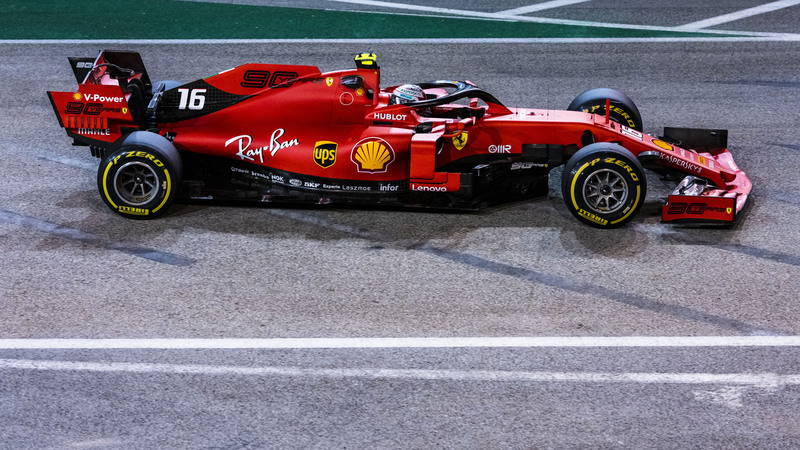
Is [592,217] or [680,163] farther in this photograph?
[680,163]

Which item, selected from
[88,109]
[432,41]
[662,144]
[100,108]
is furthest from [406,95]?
[432,41]

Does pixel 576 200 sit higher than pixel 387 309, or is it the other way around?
pixel 576 200

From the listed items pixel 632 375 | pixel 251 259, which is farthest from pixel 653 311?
pixel 251 259

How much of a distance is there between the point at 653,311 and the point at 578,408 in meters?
1.32

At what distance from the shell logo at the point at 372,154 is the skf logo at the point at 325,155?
0.16 metres

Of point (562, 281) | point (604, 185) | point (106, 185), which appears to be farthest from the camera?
point (106, 185)

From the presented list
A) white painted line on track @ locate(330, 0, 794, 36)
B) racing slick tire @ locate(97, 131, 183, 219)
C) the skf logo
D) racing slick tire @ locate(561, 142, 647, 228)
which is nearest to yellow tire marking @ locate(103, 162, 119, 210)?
racing slick tire @ locate(97, 131, 183, 219)

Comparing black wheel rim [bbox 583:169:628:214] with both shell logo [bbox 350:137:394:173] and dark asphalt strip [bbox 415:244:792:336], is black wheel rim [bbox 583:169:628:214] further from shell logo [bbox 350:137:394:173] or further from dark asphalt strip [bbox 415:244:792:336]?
shell logo [bbox 350:137:394:173]

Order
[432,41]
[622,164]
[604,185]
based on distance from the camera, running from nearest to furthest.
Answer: [622,164], [604,185], [432,41]

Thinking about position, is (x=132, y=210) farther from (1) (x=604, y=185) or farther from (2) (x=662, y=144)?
(2) (x=662, y=144)

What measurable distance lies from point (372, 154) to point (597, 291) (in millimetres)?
2196

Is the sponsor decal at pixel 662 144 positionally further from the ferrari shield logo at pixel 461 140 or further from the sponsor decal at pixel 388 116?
the sponsor decal at pixel 388 116

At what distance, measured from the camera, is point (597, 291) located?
22.1ft

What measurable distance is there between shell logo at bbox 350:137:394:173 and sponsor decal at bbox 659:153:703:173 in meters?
2.27
